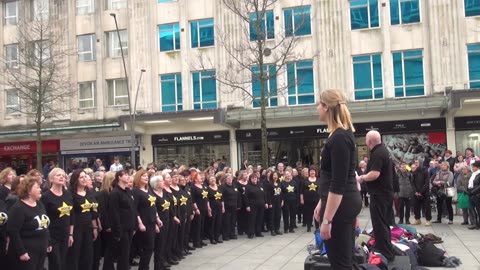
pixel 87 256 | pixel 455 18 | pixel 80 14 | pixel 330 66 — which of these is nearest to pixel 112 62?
pixel 80 14

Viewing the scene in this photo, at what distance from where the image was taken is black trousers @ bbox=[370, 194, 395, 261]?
24.0ft

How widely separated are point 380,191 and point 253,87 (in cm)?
2049

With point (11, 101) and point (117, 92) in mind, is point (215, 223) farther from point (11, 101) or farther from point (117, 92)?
point (11, 101)

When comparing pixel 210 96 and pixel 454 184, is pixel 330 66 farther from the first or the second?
pixel 454 184

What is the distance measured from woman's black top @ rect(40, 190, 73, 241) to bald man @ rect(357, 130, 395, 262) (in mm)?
4310

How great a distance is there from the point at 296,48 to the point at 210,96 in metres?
5.54

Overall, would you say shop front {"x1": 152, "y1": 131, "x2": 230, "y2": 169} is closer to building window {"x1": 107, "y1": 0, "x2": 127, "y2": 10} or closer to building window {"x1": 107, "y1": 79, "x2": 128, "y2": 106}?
building window {"x1": 107, "y1": 79, "x2": 128, "y2": 106}

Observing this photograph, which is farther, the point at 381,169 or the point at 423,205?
the point at 423,205

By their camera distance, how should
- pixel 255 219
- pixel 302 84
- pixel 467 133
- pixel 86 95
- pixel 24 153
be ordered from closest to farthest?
1. pixel 255 219
2. pixel 467 133
3. pixel 302 84
4. pixel 86 95
5. pixel 24 153

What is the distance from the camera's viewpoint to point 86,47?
31969 millimetres

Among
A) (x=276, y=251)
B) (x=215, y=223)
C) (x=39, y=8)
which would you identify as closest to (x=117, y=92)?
(x=39, y=8)

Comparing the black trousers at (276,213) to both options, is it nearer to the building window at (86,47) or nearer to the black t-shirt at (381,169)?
the black t-shirt at (381,169)

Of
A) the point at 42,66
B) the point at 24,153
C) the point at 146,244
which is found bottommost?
the point at 146,244

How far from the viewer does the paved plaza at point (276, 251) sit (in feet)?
31.0
